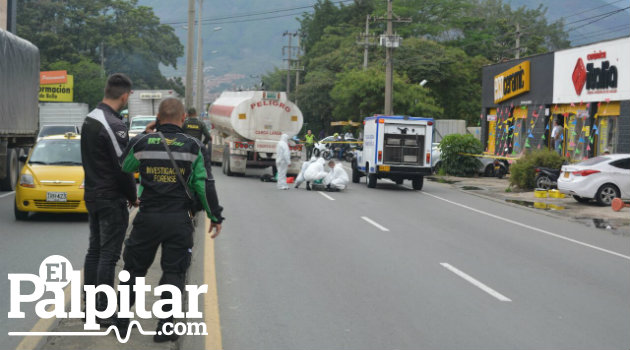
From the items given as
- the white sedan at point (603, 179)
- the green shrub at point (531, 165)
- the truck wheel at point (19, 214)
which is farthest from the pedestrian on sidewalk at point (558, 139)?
the truck wheel at point (19, 214)

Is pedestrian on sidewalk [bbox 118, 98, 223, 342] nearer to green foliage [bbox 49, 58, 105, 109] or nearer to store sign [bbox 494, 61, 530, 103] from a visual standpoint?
store sign [bbox 494, 61, 530, 103]

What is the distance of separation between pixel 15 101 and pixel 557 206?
47.5ft

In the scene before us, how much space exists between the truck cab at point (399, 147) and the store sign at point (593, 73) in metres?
8.38

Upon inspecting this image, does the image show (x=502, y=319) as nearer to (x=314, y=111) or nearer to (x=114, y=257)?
(x=114, y=257)

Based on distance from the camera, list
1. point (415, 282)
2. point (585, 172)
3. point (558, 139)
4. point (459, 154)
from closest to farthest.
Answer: point (415, 282)
point (585, 172)
point (558, 139)
point (459, 154)

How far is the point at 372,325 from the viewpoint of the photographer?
759 centimetres

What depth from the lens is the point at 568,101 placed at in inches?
1304

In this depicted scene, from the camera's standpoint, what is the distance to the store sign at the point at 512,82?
123ft

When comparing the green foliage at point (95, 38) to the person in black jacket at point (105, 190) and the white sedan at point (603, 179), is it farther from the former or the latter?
the person in black jacket at point (105, 190)

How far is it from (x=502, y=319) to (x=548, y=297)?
147 cm

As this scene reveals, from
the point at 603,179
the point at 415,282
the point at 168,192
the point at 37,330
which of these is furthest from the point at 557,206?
the point at 168,192

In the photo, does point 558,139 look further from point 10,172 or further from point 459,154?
point 10,172

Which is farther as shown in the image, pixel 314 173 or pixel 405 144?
pixel 405 144

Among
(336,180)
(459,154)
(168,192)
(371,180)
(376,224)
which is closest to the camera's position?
(168,192)
